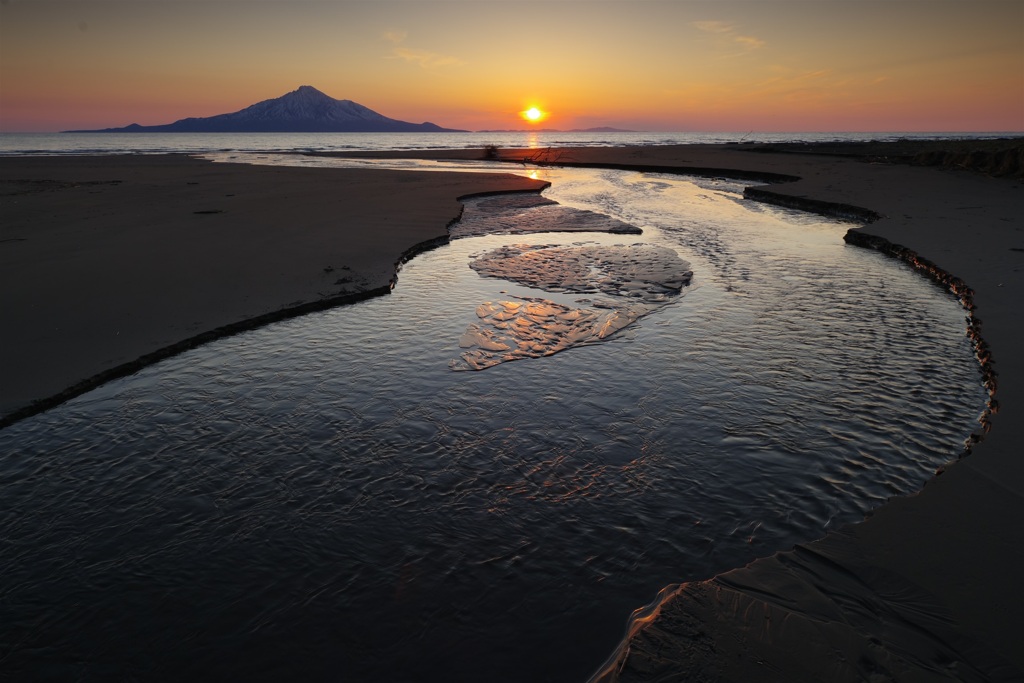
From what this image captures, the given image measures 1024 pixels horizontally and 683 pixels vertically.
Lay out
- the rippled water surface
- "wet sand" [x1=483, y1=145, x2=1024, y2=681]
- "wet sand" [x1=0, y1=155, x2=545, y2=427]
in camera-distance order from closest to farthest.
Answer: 1. "wet sand" [x1=483, y1=145, x2=1024, y2=681]
2. the rippled water surface
3. "wet sand" [x1=0, y1=155, x2=545, y2=427]

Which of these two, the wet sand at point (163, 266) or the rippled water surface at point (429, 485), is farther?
the wet sand at point (163, 266)

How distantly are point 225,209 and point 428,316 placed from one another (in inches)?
515

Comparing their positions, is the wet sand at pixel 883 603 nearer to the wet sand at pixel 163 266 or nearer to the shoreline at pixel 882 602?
the shoreline at pixel 882 602

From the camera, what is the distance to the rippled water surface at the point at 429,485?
354 centimetres

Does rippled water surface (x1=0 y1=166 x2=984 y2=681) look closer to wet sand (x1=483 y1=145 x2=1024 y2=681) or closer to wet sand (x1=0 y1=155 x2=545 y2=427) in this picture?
wet sand (x1=483 y1=145 x2=1024 y2=681)

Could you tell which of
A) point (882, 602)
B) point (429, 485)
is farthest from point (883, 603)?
point (429, 485)

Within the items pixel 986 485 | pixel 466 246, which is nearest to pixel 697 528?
pixel 986 485

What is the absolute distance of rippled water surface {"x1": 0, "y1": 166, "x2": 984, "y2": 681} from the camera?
3.54 metres

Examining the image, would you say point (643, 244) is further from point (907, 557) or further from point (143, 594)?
point (143, 594)

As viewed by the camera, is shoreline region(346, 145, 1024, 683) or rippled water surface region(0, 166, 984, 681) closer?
shoreline region(346, 145, 1024, 683)

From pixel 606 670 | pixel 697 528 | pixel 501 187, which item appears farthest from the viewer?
pixel 501 187

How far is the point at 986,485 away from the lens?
4.70 meters

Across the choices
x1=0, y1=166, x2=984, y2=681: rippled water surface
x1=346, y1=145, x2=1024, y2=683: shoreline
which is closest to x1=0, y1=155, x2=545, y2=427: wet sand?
x1=0, y1=166, x2=984, y2=681: rippled water surface

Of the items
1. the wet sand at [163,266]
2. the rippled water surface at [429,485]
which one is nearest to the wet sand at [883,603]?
the rippled water surface at [429,485]
